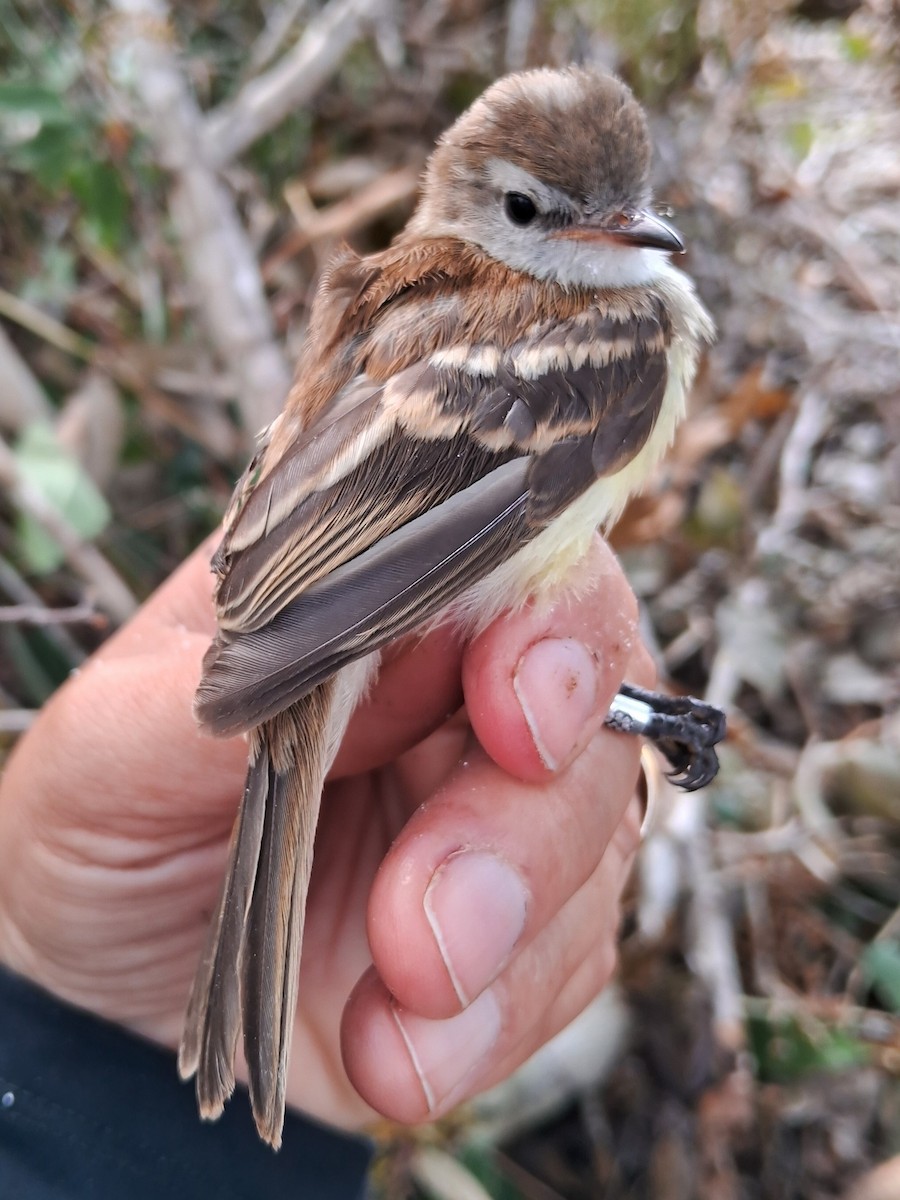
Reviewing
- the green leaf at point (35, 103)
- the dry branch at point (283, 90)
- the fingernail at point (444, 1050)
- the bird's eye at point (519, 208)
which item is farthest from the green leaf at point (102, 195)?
the fingernail at point (444, 1050)

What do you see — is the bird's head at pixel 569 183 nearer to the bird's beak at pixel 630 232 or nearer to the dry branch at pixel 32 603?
the bird's beak at pixel 630 232

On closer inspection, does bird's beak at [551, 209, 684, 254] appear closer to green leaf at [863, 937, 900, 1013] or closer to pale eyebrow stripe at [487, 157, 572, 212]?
pale eyebrow stripe at [487, 157, 572, 212]

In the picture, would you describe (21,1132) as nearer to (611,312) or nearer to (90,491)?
(90,491)

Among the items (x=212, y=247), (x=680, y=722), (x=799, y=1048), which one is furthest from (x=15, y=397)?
(x=799, y=1048)

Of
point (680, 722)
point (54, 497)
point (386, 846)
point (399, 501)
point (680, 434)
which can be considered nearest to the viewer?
point (399, 501)

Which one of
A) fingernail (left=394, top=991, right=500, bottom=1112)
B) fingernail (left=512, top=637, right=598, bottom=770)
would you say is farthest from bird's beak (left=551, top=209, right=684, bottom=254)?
fingernail (left=394, top=991, right=500, bottom=1112)

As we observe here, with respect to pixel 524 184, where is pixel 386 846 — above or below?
below

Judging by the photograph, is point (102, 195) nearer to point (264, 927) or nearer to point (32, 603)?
point (32, 603)
